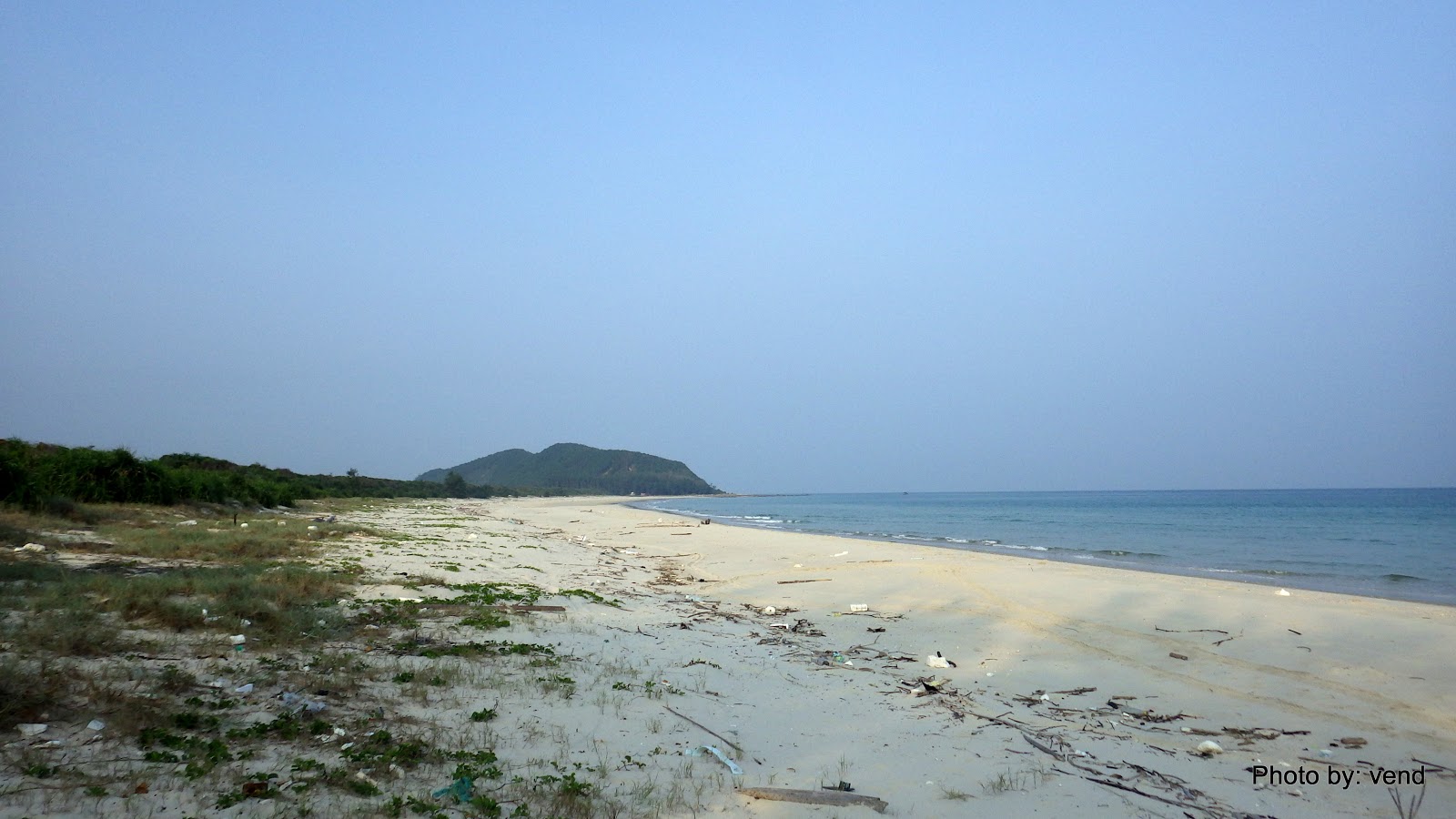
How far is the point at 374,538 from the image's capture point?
1917cm

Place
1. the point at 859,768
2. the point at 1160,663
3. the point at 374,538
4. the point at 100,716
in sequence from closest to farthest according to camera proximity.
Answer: the point at 100,716 < the point at 859,768 < the point at 1160,663 < the point at 374,538

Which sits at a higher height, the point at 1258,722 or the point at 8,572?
the point at 8,572

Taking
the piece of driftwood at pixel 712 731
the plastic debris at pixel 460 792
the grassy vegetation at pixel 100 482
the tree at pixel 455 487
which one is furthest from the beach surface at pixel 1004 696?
the tree at pixel 455 487

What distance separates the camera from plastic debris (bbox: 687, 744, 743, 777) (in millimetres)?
5414

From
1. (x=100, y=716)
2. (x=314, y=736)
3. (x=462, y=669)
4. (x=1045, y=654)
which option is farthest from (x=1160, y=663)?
(x=100, y=716)

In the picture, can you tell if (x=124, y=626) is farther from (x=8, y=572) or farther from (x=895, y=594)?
(x=895, y=594)

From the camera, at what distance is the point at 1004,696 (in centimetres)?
802

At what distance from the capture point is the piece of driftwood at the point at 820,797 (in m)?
4.91

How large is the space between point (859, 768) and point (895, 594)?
10247 millimetres

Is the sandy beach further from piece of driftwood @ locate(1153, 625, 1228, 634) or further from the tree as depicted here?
the tree

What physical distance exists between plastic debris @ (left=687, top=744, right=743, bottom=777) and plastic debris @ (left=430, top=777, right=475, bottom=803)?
5.67 feet

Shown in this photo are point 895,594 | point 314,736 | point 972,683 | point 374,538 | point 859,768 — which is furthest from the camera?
point 374,538

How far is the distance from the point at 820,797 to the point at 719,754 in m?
0.99

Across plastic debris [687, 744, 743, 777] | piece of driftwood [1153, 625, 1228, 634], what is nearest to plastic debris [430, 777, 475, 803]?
plastic debris [687, 744, 743, 777]
